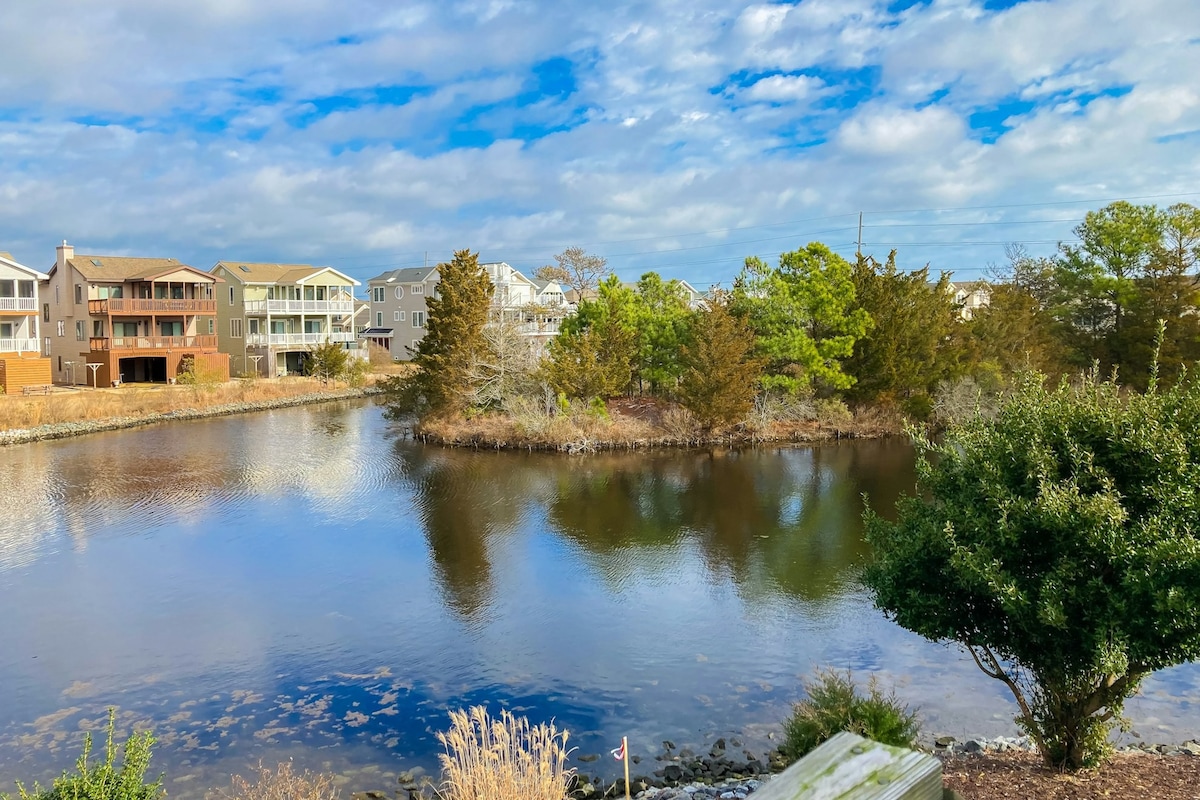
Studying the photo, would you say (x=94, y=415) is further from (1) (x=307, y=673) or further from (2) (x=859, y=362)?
(2) (x=859, y=362)

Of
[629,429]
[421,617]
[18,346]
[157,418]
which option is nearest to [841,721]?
[421,617]

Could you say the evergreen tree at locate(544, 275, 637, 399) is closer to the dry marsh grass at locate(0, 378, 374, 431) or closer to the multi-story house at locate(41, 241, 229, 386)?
the dry marsh grass at locate(0, 378, 374, 431)

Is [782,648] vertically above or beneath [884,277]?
beneath

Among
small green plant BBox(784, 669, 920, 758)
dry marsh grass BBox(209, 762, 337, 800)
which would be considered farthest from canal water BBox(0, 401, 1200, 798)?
small green plant BBox(784, 669, 920, 758)

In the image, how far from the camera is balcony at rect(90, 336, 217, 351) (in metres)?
49.9

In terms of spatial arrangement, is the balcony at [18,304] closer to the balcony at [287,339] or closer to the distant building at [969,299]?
the balcony at [287,339]

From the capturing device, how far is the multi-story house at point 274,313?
5916 centimetres

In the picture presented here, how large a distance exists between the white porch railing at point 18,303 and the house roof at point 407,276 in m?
29.1

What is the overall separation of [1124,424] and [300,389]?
50.6 meters

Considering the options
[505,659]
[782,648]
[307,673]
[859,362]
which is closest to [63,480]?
[307,673]

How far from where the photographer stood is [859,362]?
125ft

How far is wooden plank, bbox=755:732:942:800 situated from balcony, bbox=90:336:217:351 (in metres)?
55.3

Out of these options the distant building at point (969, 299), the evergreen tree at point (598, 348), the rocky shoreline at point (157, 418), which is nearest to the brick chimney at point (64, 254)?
the rocky shoreline at point (157, 418)

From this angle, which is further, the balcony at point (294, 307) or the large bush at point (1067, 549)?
the balcony at point (294, 307)
